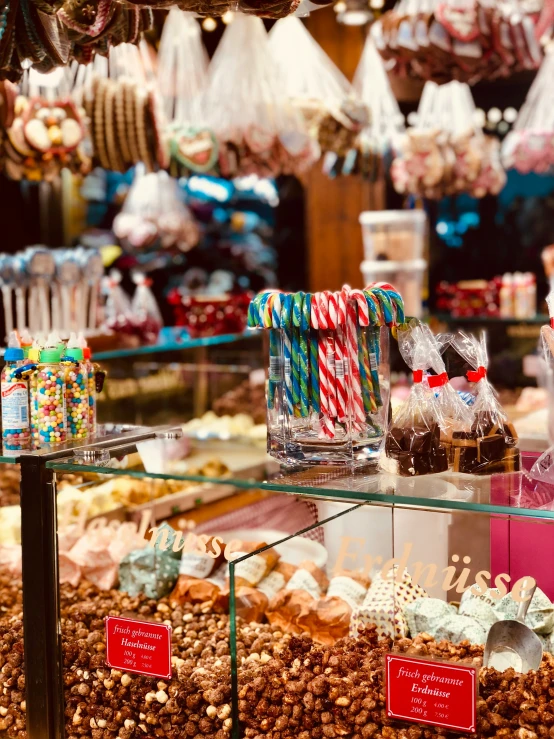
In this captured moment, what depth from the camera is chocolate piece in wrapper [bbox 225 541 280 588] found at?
1.66 meters

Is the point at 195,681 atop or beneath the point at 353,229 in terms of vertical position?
beneath

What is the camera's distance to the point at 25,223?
6.26m

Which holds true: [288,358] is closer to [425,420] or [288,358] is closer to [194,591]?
[425,420]

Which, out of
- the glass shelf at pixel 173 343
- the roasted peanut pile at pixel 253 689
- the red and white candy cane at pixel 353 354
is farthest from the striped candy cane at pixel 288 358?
the glass shelf at pixel 173 343

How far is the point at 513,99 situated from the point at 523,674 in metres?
5.97

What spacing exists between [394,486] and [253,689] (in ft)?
1.44

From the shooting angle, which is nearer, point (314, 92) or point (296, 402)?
point (296, 402)

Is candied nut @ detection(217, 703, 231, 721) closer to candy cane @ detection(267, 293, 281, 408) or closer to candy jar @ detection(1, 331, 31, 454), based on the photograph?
candy cane @ detection(267, 293, 281, 408)

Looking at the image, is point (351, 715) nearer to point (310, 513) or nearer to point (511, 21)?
point (310, 513)

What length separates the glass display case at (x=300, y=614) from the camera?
56.5 inches

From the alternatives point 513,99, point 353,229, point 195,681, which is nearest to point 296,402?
point 195,681

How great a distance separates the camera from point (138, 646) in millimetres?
1632

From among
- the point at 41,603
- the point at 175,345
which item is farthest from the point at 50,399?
the point at 175,345

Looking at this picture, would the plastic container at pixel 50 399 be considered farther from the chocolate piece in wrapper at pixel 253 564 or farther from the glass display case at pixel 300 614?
the chocolate piece in wrapper at pixel 253 564
